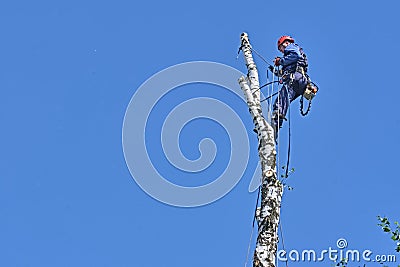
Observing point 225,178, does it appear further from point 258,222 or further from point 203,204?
point 258,222

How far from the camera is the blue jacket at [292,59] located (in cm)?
704

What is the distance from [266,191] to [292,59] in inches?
83.7

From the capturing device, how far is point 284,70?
277 inches

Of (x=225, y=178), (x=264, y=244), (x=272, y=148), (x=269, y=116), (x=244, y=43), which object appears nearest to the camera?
(x=264, y=244)

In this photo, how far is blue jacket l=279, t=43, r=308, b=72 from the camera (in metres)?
7.04

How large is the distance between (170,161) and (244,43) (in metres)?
1.80

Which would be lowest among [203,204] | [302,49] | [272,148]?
[272,148]

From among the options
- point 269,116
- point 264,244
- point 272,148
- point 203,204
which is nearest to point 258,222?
point 264,244

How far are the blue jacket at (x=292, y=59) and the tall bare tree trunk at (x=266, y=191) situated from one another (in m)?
0.87

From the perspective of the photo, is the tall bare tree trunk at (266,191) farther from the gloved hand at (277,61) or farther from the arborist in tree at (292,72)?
the gloved hand at (277,61)

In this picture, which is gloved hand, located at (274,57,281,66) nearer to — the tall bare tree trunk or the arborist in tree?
the arborist in tree

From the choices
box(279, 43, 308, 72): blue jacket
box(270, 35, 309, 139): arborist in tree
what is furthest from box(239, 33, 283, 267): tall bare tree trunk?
box(279, 43, 308, 72): blue jacket

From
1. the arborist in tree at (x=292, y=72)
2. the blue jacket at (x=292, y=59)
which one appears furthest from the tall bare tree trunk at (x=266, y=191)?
the blue jacket at (x=292, y=59)

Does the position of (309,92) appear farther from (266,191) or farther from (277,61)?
(266,191)
